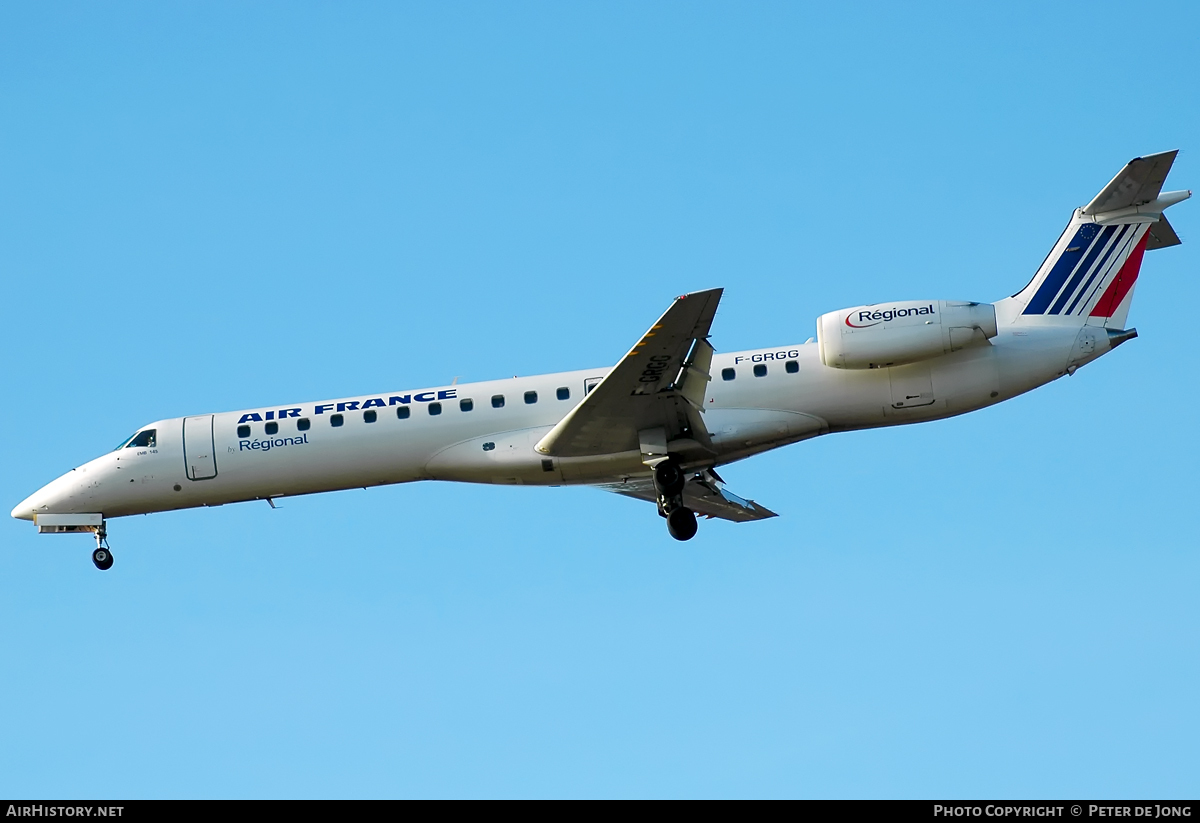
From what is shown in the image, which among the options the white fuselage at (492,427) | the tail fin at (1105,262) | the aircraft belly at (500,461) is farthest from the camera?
the tail fin at (1105,262)

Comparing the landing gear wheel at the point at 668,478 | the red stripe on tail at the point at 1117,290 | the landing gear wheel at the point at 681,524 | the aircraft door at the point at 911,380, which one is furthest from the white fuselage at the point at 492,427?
the landing gear wheel at the point at 681,524

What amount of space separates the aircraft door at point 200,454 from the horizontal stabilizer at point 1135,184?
15.8 meters

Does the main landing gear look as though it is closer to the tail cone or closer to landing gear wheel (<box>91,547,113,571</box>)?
the tail cone

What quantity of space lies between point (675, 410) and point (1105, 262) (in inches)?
315

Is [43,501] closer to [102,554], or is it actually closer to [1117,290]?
[102,554]

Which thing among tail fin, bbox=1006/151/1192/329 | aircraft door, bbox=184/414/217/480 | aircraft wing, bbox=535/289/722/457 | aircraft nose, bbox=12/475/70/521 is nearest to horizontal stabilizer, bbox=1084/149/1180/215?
tail fin, bbox=1006/151/1192/329

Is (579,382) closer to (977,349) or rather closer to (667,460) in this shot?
(667,460)

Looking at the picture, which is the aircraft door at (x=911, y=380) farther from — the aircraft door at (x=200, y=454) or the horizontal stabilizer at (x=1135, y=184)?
the aircraft door at (x=200, y=454)

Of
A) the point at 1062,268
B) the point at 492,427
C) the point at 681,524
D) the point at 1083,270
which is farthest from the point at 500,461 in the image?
the point at 1083,270

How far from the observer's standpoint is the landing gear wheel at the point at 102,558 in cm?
2558

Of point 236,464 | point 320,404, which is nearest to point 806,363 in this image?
point 320,404

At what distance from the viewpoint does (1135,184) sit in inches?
947
